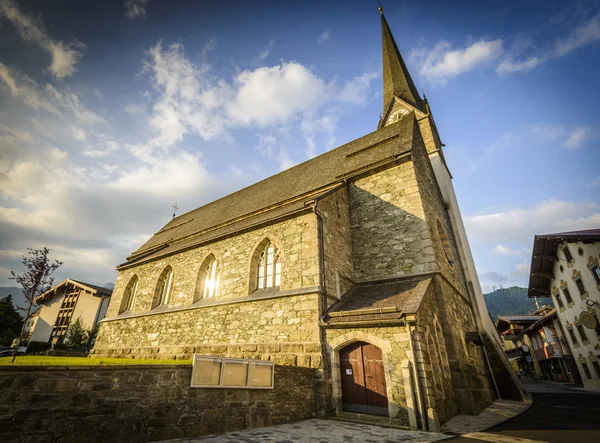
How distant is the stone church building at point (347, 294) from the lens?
8.41 m

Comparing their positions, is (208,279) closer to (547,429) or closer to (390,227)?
(390,227)

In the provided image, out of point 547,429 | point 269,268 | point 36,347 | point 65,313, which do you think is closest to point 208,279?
point 269,268

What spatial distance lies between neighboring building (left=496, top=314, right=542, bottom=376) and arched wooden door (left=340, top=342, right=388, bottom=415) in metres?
30.3

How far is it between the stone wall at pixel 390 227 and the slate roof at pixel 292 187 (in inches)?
44.9

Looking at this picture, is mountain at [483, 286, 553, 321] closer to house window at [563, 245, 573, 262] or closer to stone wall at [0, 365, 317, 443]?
house window at [563, 245, 573, 262]

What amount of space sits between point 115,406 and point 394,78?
31.3 metres

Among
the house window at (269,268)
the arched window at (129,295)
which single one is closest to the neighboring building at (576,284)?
the house window at (269,268)

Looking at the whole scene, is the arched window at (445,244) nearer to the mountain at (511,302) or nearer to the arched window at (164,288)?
the arched window at (164,288)

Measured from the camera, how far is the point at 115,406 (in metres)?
4.92

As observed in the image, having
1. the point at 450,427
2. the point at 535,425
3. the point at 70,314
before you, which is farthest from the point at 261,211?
the point at 70,314

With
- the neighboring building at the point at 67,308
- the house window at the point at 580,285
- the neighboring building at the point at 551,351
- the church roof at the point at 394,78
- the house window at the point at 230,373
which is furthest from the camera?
the neighboring building at the point at 67,308

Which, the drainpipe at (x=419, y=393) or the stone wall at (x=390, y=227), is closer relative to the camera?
the drainpipe at (x=419, y=393)

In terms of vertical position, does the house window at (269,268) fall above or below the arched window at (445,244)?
below

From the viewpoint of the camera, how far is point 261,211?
53.4ft
